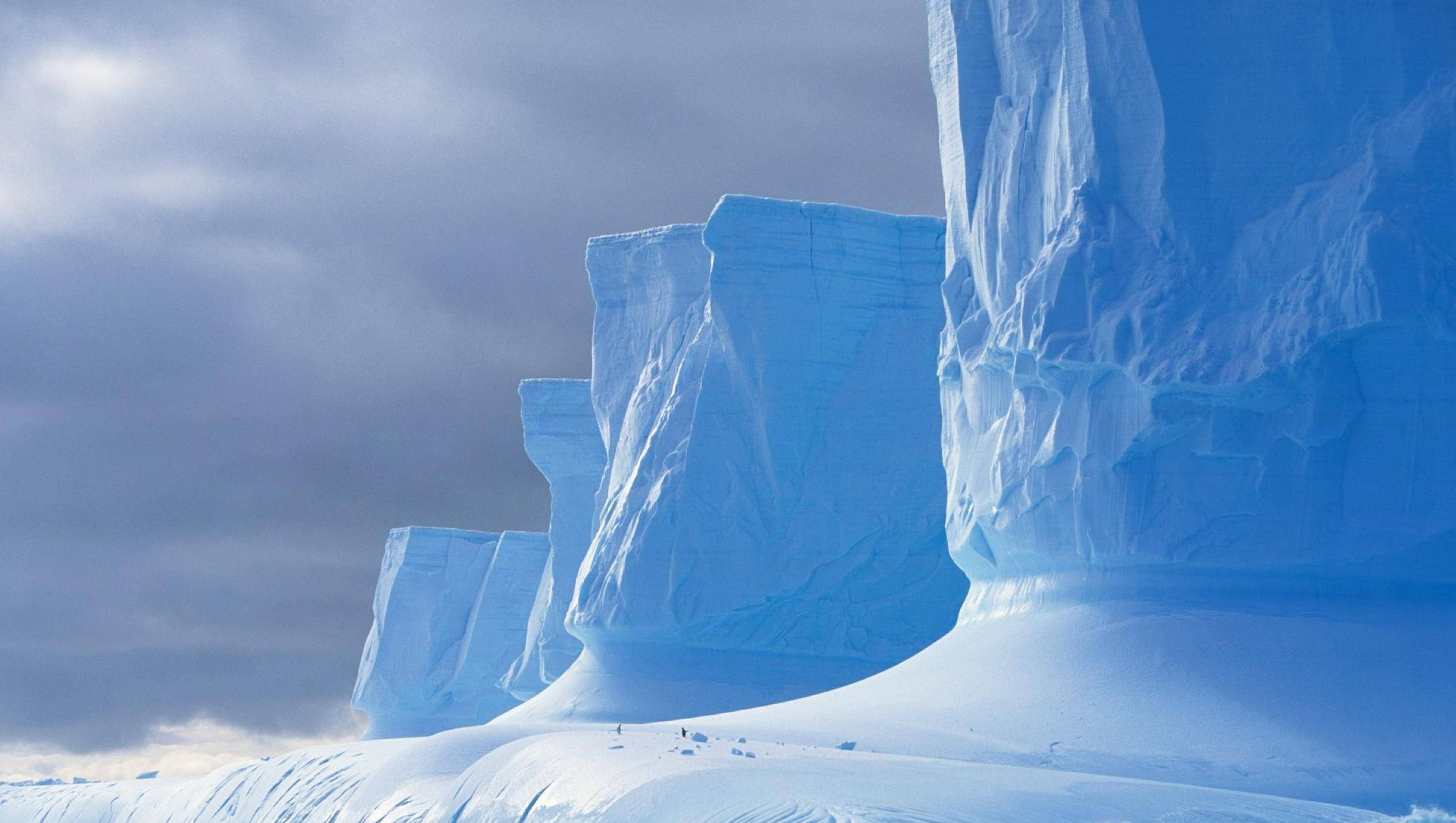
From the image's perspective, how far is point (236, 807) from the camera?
17.7 metres

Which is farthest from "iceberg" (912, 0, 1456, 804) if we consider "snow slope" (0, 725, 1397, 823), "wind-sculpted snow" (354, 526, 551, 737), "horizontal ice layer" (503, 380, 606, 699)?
"wind-sculpted snow" (354, 526, 551, 737)

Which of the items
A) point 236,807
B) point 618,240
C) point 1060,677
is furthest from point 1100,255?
point 618,240

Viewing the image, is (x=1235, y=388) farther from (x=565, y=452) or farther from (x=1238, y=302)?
(x=565, y=452)

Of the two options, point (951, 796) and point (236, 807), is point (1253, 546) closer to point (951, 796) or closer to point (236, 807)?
point (951, 796)

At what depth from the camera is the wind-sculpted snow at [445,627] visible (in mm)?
34781

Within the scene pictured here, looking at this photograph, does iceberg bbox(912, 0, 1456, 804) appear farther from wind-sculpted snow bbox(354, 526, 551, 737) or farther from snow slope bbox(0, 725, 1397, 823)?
wind-sculpted snow bbox(354, 526, 551, 737)

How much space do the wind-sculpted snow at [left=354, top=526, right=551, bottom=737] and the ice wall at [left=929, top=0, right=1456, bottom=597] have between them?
2078 centimetres

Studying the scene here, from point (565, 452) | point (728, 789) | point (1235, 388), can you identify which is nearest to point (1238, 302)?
point (1235, 388)

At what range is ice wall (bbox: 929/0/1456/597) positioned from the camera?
1330 centimetres

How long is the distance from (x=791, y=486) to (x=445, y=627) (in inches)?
597

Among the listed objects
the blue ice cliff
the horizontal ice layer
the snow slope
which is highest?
the horizontal ice layer

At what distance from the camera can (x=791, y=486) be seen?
22.8 m

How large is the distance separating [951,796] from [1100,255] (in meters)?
6.01

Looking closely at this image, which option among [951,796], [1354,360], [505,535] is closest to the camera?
[951,796]
